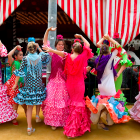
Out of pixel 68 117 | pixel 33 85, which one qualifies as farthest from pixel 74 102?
pixel 33 85

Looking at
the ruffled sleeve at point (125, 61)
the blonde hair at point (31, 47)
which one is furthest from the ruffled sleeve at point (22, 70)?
the ruffled sleeve at point (125, 61)

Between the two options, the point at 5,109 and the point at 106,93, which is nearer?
the point at 106,93

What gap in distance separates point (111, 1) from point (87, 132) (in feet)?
10.3

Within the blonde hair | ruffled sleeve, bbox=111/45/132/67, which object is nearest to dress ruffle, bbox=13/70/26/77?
the blonde hair

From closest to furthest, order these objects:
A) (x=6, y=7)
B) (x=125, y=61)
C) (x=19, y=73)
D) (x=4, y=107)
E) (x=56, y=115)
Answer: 1. (x=19, y=73)
2. (x=56, y=115)
3. (x=125, y=61)
4. (x=4, y=107)
5. (x=6, y=7)

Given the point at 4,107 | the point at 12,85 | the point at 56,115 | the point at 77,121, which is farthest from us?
the point at 12,85

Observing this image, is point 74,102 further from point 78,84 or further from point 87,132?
point 87,132

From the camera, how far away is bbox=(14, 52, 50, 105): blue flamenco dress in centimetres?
298

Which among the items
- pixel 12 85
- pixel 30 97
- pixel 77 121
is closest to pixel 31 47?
pixel 30 97

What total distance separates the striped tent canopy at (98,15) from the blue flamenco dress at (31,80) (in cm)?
176

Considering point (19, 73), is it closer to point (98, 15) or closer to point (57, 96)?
point (57, 96)

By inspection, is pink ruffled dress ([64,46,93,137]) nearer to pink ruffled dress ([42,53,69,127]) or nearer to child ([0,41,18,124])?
pink ruffled dress ([42,53,69,127])

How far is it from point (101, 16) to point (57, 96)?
8.08ft

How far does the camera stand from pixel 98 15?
171 inches
